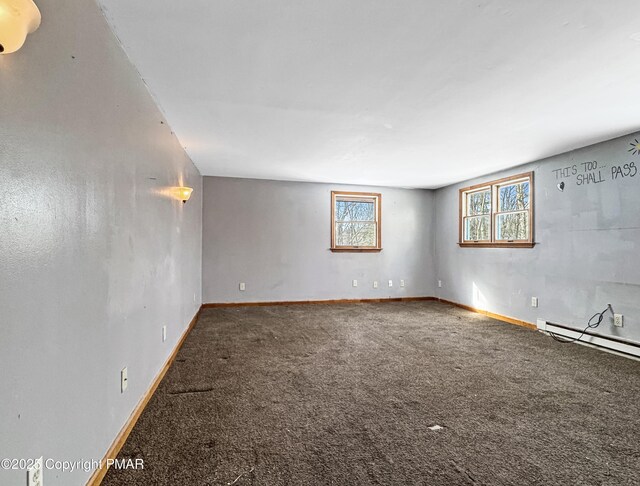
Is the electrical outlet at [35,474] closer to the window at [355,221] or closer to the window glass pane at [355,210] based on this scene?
the window at [355,221]

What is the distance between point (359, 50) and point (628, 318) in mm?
3814

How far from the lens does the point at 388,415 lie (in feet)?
7.30

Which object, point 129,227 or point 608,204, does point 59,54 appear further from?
point 608,204

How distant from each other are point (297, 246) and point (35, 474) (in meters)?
5.24

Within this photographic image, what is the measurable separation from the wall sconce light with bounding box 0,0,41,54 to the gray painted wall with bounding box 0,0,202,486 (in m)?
0.17

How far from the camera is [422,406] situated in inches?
92.8

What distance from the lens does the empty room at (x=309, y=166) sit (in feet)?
4.02

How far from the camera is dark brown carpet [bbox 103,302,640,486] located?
66.3 inches

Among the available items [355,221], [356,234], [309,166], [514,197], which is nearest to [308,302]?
[356,234]

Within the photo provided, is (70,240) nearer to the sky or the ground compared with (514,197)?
nearer to the ground

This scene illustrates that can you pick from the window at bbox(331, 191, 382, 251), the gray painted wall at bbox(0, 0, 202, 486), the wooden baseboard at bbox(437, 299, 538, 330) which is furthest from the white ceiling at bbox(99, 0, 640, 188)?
the window at bbox(331, 191, 382, 251)

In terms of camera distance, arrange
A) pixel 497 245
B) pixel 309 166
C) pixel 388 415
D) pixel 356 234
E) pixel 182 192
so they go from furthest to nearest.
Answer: pixel 356 234
pixel 497 245
pixel 309 166
pixel 182 192
pixel 388 415

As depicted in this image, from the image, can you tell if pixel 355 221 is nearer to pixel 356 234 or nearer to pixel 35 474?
pixel 356 234

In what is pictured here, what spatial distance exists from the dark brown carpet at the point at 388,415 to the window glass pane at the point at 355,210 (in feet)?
10.1
